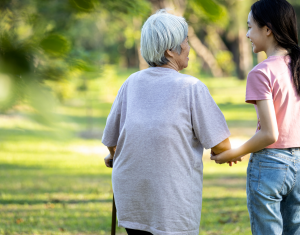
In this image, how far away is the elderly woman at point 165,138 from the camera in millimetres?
2012

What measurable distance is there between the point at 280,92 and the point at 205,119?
396 mm

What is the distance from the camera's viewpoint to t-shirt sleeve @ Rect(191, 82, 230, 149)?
2.01m

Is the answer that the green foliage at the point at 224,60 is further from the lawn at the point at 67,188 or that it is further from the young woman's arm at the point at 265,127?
the young woman's arm at the point at 265,127

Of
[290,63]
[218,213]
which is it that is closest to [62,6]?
[290,63]

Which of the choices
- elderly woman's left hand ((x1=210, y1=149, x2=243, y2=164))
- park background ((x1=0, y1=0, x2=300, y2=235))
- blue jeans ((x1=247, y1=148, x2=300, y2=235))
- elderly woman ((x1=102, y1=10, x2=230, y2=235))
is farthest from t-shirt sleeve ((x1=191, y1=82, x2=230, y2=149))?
park background ((x1=0, y1=0, x2=300, y2=235))

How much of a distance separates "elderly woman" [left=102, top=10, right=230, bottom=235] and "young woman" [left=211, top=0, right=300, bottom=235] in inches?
8.7

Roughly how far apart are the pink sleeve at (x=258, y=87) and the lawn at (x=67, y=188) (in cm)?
83

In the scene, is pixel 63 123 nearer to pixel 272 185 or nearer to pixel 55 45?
pixel 55 45

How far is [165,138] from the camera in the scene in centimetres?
200

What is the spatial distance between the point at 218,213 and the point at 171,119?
3.52 metres

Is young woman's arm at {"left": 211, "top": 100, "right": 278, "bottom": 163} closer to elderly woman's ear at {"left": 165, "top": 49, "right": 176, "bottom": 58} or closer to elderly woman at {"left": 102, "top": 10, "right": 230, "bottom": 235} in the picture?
elderly woman at {"left": 102, "top": 10, "right": 230, "bottom": 235}

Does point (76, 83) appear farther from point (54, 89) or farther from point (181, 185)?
point (181, 185)

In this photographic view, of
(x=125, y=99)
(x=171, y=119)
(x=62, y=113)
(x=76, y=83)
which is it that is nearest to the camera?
(x=62, y=113)

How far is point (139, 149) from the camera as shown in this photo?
80.8 inches
